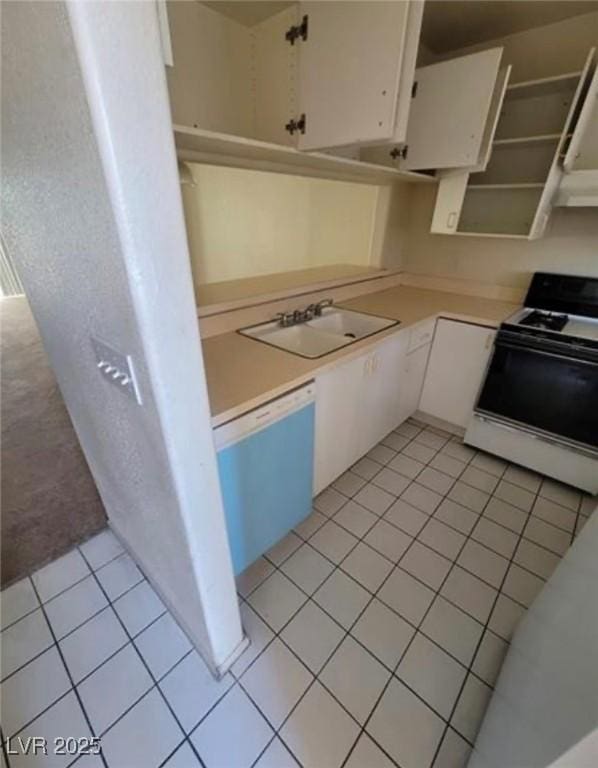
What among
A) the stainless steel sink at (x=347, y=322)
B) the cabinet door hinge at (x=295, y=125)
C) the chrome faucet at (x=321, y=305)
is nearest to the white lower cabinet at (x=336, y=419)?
the stainless steel sink at (x=347, y=322)

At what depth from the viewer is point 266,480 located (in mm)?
1307

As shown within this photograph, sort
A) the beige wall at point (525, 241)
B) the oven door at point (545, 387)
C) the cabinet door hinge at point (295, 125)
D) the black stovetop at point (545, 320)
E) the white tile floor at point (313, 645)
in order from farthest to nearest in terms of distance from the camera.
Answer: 1. the black stovetop at point (545, 320)
2. the beige wall at point (525, 241)
3. the oven door at point (545, 387)
4. the cabinet door hinge at point (295, 125)
5. the white tile floor at point (313, 645)

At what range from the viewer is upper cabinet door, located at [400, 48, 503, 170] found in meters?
1.60

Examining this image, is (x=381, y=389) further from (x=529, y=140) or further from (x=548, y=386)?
(x=529, y=140)

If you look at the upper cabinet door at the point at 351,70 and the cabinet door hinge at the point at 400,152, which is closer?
the upper cabinet door at the point at 351,70

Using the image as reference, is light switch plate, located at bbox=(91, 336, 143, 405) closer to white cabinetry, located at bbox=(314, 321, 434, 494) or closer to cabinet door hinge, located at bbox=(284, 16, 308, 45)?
white cabinetry, located at bbox=(314, 321, 434, 494)

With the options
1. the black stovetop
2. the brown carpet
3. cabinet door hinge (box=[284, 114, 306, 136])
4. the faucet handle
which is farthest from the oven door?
the brown carpet

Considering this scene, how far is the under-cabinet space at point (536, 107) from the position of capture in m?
1.75

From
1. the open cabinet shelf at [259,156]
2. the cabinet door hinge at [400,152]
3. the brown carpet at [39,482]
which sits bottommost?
the brown carpet at [39,482]

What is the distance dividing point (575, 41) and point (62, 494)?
3.59 meters

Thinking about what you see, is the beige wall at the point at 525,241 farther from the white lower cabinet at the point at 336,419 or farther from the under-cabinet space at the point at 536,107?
the white lower cabinet at the point at 336,419

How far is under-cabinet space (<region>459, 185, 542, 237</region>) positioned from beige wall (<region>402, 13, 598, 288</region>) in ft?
0.26

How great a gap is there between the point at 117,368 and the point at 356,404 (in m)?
1.18

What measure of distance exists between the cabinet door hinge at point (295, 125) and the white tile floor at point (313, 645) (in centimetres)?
171
